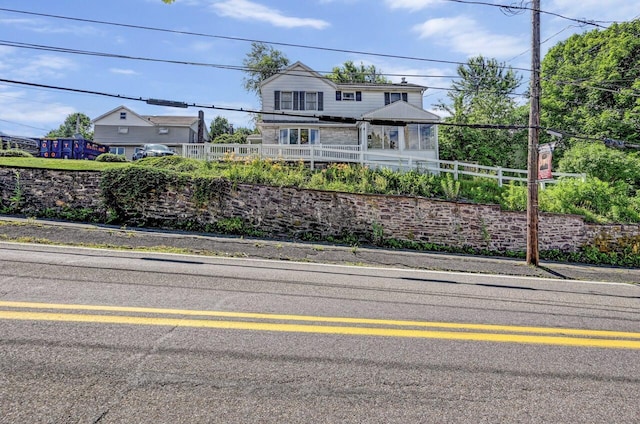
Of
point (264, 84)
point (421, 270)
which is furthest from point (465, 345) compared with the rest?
point (264, 84)

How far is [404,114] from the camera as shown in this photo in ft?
77.8

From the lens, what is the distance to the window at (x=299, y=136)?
83.9 ft

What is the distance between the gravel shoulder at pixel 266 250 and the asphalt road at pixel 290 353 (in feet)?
9.97

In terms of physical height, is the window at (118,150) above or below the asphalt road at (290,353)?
above

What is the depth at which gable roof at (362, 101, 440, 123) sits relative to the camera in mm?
23391

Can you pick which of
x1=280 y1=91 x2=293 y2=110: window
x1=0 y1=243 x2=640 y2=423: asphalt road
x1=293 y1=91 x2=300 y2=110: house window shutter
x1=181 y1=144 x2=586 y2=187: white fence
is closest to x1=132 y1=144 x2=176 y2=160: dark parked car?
x1=181 y1=144 x2=586 y2=187: white fence

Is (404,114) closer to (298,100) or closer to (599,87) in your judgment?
(298,100)

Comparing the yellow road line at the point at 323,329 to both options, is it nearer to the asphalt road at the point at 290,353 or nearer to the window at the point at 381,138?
the asphalt road at the point at 290,353

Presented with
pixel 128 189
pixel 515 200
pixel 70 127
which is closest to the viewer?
pixel 128 189

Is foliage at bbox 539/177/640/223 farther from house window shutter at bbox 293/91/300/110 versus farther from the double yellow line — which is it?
house window shutter at bbox 293/91/300/110

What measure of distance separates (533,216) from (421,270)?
5088 mm

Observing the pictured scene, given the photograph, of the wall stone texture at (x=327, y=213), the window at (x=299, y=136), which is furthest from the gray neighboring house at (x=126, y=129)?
the wall stone texture at (x=327, y=213)

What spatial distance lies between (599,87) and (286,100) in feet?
70.0

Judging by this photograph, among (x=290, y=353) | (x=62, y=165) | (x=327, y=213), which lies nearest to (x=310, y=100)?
(x=327, y=213)
